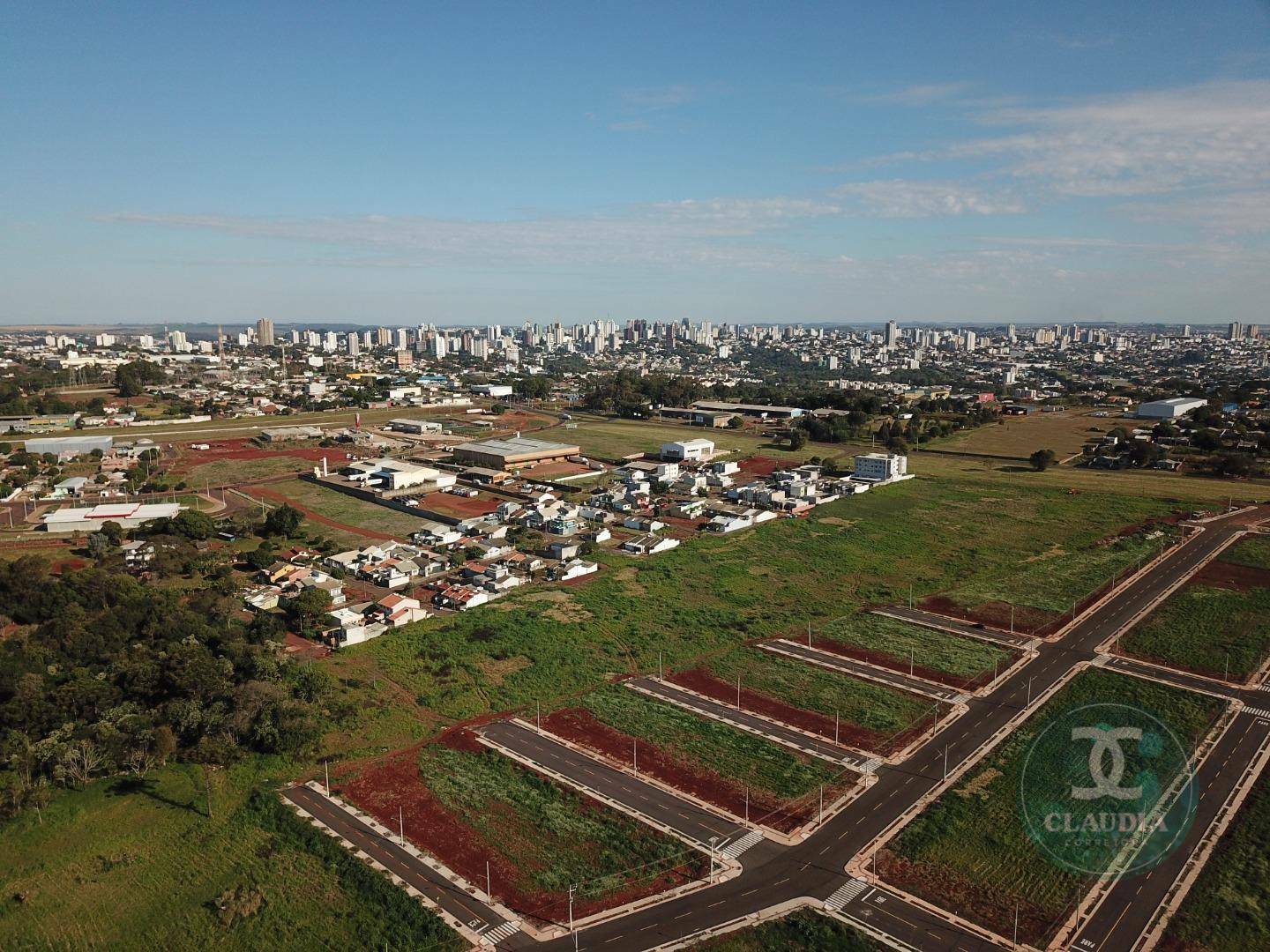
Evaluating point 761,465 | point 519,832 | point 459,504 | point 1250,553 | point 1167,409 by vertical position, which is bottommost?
point 519,832

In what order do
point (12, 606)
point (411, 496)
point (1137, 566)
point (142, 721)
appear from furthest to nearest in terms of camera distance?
point (411, 496), point (1137, 566), point (12, 606), point (142, 721)

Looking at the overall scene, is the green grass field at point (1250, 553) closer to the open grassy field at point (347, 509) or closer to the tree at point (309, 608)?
the tree at point (309, 608)

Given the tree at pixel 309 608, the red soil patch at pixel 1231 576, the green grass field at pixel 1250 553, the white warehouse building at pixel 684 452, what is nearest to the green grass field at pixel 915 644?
the red soil patch at pixel 1231 576

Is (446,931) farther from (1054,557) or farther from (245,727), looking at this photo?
(1054,557)

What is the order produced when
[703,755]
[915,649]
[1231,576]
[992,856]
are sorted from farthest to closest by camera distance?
[1231,576] → [915,649] → [703,755] → [992,856]

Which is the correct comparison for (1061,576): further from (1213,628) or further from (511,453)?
(511,453)

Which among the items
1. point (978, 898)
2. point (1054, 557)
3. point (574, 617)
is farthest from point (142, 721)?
point (1054, 557)

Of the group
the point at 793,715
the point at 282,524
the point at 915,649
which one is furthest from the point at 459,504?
the point at 793,715
